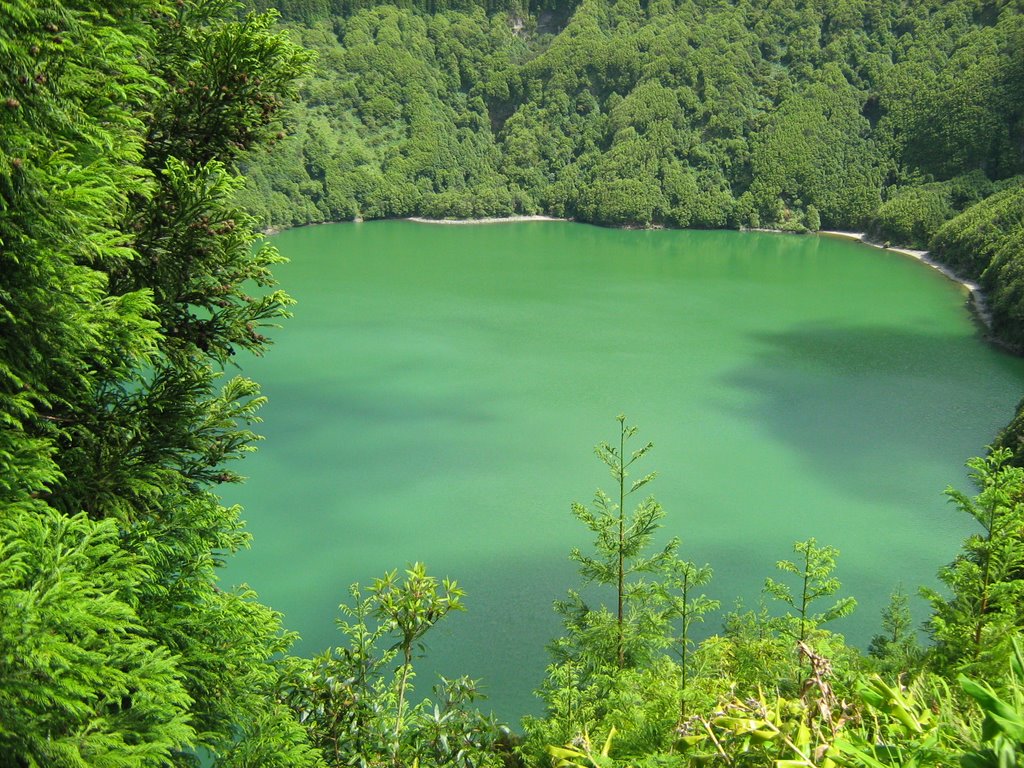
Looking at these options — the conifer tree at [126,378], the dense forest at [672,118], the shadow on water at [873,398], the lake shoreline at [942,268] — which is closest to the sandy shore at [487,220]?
the dense forest at [672,118]

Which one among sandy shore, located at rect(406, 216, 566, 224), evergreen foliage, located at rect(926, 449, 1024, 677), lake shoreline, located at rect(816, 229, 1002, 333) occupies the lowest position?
sandy shore, located at rect(406, 216, 566, 224)

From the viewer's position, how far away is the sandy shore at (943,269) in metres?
34.2

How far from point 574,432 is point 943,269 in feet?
109

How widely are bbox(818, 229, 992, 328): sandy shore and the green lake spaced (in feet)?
3.09

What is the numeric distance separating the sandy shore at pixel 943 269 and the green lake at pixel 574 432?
0.94m

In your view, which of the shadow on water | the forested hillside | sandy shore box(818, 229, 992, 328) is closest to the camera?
the shadow on water

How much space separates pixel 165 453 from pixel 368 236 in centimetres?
5991

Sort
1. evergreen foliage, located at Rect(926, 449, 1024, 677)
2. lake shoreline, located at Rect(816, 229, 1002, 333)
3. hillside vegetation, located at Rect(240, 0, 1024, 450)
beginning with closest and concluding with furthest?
evergreen foliage, located at Rect(926, 449, 1024, 677), lake shoreline, located at Rect(816, 229, 1002, 333), hillside vegetation, located at Rect(240, 0, 1024, 450)

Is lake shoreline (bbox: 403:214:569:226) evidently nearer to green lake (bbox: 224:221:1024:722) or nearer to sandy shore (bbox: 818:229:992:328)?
sandy shore (bbox: 818:229:992:328)

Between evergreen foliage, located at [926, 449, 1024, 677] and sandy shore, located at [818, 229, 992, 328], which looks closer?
evergreen foliage, located at [926, 449, 1024, 677]

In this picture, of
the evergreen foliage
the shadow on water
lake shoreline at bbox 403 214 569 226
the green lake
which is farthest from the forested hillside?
the evergreen foliage

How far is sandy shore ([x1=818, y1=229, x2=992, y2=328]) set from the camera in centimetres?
3424

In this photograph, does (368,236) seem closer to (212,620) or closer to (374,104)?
(374,104)

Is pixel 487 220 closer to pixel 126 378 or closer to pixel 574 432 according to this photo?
pixel 574 432
